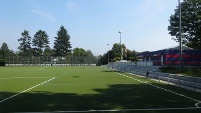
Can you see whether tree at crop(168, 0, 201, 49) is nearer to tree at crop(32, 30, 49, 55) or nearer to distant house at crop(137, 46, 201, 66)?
distant house at crop(137, 46, 201, 66)

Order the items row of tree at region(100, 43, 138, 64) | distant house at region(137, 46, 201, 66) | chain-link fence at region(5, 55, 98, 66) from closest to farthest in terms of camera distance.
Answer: distant house at region(137, 46, 201, 66) → chain-link fence at region(5, 55, 98, 66) → row of tree at region(100, 43, 138, 64)

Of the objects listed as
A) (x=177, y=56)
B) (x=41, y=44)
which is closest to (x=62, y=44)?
(x=41, y=44)

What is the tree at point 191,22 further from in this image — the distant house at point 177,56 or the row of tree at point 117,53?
the row of tree at point 117,53

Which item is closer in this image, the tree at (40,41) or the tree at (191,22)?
the tree at (191,22)

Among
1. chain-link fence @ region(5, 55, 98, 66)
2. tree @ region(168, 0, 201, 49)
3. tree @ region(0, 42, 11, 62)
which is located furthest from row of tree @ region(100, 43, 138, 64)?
tree @ region(168, 0, 201, 49)

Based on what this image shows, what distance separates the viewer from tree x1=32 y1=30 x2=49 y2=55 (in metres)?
146

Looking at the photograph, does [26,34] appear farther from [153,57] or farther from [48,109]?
[48,109]

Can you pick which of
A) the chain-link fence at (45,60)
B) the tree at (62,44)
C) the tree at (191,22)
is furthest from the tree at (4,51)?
the tree at (191,22)

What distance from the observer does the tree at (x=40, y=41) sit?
14600 cm

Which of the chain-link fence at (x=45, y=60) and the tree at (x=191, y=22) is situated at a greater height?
the tree at (x=191, y=22)

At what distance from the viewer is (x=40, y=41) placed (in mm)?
146375

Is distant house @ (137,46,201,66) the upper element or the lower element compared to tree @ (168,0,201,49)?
lower

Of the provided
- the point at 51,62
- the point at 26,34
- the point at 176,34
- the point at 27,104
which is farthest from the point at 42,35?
the point at 27,104

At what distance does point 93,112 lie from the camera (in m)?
10.9
